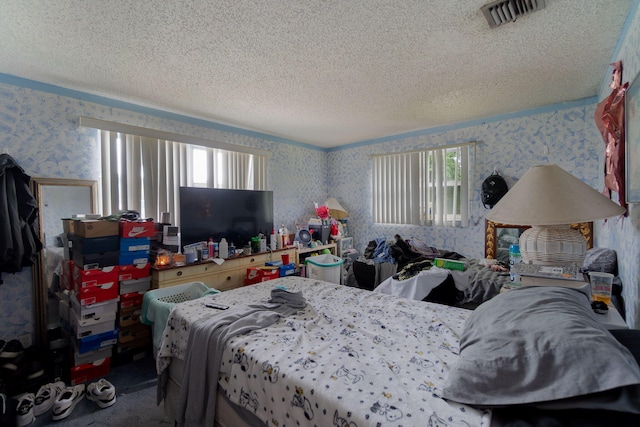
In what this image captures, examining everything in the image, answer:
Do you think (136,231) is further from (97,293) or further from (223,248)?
(223,248)

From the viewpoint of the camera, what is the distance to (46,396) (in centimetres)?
180

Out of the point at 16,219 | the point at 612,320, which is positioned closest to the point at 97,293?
the point at 16,219

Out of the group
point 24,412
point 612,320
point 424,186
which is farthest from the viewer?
point 424,186

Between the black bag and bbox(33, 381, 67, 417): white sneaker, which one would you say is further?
the black bag

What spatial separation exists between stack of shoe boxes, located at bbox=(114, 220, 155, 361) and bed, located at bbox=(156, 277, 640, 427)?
105cm

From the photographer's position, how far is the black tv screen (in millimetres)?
2939

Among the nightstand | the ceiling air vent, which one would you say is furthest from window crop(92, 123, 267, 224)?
the nightstand

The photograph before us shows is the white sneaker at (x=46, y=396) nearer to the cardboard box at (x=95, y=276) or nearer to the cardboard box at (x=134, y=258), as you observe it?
the cardboard box at (x=95, y=276)

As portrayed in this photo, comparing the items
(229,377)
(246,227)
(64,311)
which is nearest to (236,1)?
(229,377)

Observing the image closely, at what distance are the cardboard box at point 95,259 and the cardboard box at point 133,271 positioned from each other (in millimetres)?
85

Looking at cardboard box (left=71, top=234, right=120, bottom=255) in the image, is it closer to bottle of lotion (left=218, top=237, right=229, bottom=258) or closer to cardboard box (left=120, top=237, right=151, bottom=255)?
cardboard box (left=120, top=237, right=151, bottom=255)

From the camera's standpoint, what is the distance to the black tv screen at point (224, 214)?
2939 millimetres

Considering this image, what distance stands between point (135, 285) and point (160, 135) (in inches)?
59.8

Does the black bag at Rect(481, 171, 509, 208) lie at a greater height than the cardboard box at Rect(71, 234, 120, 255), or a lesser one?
greater
